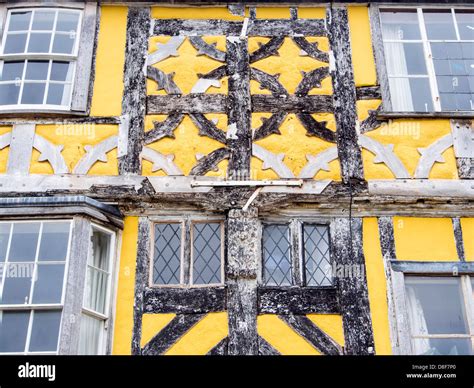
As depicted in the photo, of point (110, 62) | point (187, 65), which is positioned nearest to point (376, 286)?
point (187, 65)

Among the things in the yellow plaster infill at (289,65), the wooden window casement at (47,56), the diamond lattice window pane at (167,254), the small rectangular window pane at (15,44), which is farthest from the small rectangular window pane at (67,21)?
the diamond lattice window pane at (167,254)

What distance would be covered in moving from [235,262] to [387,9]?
4196mm

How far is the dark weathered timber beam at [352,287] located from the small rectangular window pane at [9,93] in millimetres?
4199

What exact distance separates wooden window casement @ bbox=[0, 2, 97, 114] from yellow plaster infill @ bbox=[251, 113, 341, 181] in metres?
2.23

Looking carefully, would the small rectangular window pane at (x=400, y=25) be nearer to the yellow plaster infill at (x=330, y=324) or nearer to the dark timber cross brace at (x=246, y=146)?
the dark timber cross brace at (x=246, y=146)

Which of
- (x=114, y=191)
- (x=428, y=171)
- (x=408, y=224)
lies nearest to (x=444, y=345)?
(x=408, y=224)

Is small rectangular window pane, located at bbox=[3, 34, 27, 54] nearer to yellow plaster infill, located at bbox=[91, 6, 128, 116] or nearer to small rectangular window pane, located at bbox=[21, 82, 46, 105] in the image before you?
small rectangular window pane, located at bbox=[21, 82, 46, 105]

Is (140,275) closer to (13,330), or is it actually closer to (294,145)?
(13,330)

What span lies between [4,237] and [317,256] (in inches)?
138

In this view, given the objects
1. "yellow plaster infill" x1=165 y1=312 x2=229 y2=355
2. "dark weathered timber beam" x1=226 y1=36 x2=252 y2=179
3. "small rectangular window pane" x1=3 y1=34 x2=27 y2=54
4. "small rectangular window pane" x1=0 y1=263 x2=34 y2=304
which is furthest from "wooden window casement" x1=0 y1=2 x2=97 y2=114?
"yellow plaster infill" x1=165 y1=312 x2=229 y2=355

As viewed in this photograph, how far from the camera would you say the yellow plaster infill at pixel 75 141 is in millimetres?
8992

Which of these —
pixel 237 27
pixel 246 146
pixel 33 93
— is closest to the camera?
pixel 246 146

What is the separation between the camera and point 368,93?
9.60 meters

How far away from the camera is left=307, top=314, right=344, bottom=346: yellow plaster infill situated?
8188 millimetres
